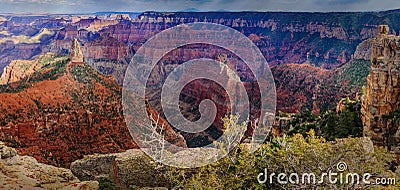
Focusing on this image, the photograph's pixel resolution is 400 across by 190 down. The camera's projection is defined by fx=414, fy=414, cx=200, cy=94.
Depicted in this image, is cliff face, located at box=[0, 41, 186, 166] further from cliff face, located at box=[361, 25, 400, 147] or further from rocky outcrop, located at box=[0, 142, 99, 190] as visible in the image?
cliff face, located at box=[361, 25, 400, 147]

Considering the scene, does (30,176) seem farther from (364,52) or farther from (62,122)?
(364,52)

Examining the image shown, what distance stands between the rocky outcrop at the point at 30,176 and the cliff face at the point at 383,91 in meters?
16.8

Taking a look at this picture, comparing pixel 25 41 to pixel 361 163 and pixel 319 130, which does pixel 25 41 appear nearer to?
pixel 319 130

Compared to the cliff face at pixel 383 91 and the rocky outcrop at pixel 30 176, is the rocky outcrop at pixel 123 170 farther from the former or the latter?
the cliff face at pixel 383 91

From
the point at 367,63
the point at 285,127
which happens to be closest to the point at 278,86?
the point at 367,63

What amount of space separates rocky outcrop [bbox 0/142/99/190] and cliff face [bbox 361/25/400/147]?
1685 centimetres

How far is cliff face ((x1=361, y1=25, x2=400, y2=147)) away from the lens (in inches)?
947

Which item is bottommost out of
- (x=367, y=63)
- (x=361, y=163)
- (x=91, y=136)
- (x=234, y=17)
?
(x=91, y=136)

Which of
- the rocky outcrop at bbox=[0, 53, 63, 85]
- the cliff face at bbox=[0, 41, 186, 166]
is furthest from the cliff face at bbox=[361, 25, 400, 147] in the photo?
the rocky outcrop at bbox=[0, 53, 63, 85]

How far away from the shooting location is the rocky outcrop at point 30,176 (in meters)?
14.2

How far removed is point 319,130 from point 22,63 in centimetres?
7284

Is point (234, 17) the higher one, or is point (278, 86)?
point (234, 17)

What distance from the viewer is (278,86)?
61469 mm

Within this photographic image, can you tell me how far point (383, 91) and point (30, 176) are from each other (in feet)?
64.1
